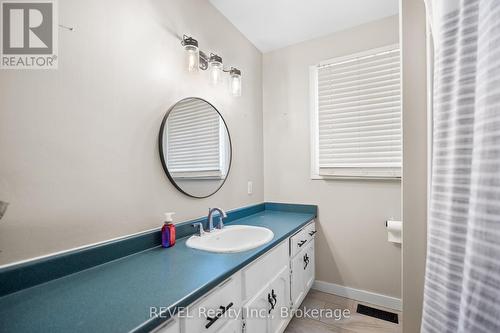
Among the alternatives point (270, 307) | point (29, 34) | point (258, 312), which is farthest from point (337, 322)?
point (29, 34)

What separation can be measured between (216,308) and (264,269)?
416 millimetres

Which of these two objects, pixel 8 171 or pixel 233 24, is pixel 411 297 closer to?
pixel 8 171

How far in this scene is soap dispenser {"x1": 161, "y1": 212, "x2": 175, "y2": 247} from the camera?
1.22 m

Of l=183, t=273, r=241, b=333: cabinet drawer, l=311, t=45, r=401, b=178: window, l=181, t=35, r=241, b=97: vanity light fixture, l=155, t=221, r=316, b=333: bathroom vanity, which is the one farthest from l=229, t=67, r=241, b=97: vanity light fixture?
l=183, t=273, r=241, b=333: cabinet drawer

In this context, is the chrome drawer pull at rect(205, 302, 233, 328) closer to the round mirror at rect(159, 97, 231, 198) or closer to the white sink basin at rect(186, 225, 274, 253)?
the white sink basin at rect(186, 225, 274, 253)

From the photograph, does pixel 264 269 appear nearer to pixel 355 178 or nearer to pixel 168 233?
pixel 168 233

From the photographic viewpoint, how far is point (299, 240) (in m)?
1.75

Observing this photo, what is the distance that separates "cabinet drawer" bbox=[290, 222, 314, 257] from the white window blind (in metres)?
0.73

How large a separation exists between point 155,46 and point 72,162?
2.58ft

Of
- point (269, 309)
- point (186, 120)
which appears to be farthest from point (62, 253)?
point (269, 309)

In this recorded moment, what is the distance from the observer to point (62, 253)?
0.90 metres

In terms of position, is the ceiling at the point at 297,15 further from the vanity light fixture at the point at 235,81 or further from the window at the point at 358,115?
the vanity light fixture at the point at 235,81

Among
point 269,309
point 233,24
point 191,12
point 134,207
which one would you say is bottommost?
point 269,309

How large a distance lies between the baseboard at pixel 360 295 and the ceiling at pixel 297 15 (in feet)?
7.78
